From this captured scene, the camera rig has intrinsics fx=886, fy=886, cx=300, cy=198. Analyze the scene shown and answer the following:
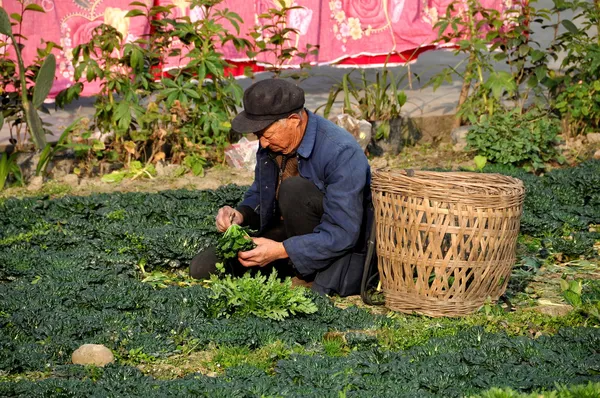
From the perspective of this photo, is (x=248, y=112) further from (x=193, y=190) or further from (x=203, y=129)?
(x=203, y=129)

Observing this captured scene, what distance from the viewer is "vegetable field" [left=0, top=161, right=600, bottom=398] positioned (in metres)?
3.57

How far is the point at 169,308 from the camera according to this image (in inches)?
174

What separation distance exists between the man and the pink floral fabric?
3.31 metres

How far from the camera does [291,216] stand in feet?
15.5

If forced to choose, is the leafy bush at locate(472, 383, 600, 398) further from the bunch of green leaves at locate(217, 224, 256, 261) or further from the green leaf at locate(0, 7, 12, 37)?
the green leaf at locate(0, 7, 12, 37)

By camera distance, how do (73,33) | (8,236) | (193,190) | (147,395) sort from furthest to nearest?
(73,33)
(193,190)
(8,236)
(147,395)

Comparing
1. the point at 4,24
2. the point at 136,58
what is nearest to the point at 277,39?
the point at 136,58

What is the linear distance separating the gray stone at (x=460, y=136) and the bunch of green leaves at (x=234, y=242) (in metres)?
4.13

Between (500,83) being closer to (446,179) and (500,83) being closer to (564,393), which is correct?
(446,179)

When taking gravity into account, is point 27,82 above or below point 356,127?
above

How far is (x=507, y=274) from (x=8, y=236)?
3.09m

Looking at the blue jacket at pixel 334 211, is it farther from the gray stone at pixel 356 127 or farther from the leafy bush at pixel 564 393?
the gray stone at pixel 356 127

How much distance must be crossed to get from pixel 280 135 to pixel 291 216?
1.54ft

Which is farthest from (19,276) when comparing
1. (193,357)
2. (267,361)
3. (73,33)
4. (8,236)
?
(73,33)
